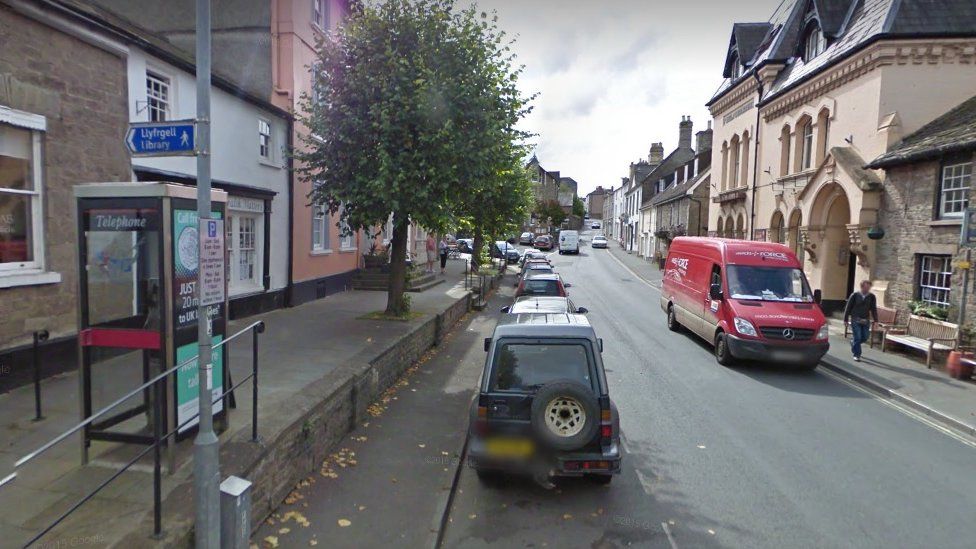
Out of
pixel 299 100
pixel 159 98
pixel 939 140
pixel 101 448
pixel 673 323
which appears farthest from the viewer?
pixel 673 323

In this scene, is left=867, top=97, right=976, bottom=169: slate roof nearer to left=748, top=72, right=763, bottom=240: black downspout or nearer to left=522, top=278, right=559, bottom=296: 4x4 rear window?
left=748, top=72, right=763, bottom=240: black downspout

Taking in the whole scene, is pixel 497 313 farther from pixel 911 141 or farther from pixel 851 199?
pixel 911 141

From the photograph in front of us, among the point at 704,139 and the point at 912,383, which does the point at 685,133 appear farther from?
the point at 912,383

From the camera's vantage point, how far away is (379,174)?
10.7 m

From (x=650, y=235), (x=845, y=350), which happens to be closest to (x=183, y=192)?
(x=845, y=350)

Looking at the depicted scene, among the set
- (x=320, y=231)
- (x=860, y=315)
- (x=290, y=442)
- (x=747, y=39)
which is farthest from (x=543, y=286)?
(x=747, y=39)

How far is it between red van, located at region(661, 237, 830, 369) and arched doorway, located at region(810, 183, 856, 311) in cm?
612

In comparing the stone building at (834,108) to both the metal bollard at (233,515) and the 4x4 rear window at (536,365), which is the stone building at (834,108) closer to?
the 4x4 rear window at (536,365)

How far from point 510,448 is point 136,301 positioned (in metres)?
3.74

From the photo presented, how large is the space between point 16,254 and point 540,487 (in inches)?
284

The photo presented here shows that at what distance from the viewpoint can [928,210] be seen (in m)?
13.2

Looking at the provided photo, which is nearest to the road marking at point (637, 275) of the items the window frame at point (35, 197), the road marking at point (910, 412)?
the road marking at point (910, 412)

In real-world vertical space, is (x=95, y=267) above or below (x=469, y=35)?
below

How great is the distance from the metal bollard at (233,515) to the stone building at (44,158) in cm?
459
